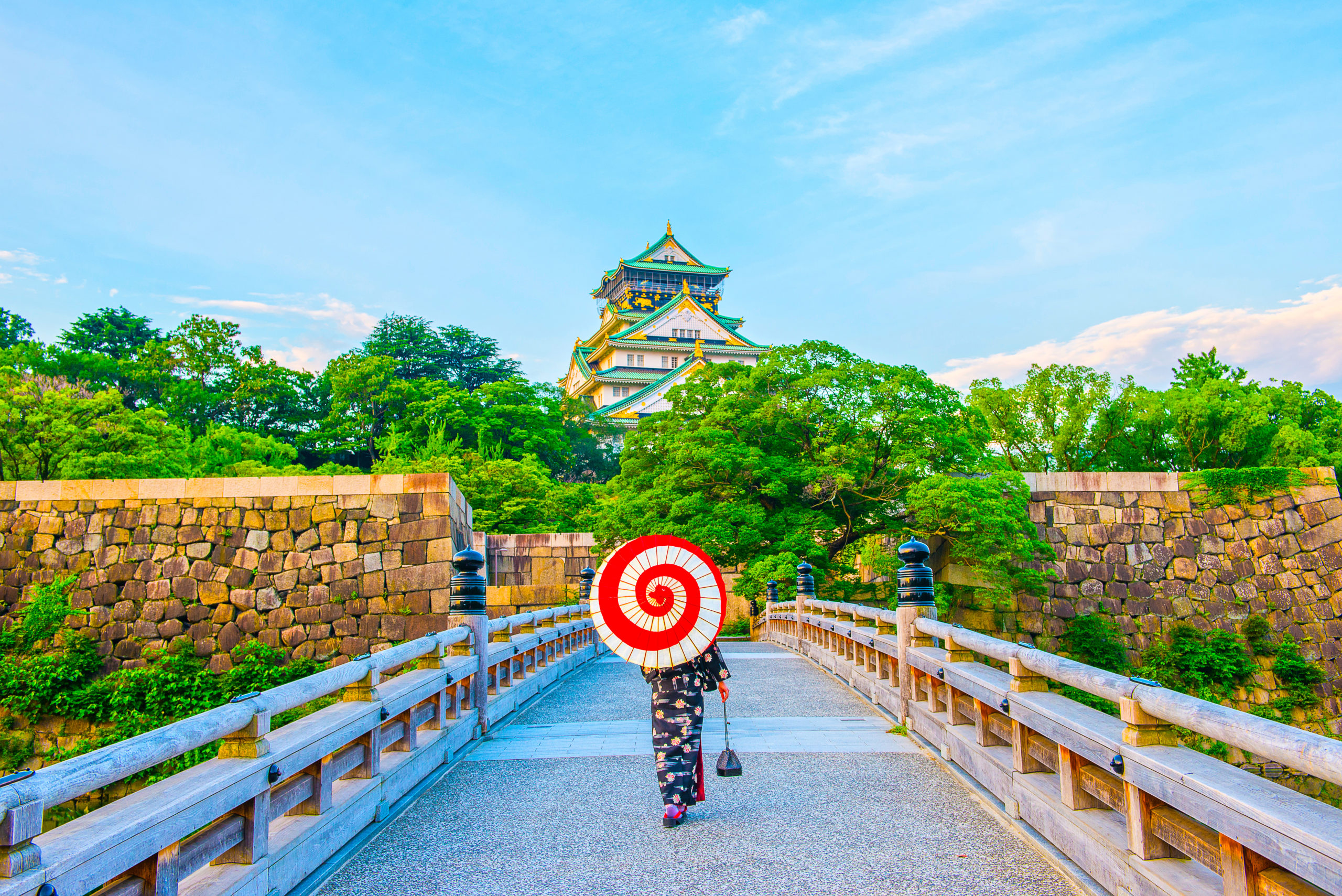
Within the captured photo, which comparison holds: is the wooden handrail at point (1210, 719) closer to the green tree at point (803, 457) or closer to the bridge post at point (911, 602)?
the bridge post at point (911, 602)

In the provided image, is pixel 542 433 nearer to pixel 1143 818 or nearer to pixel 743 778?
pixel 743 778

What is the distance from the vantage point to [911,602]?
266 inches

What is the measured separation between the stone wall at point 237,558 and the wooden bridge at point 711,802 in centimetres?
763

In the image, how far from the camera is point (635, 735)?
22.7ft

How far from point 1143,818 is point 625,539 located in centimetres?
1782

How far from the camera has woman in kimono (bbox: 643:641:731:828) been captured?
14.6 ft

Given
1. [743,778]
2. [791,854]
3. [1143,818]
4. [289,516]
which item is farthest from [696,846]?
[289,516]

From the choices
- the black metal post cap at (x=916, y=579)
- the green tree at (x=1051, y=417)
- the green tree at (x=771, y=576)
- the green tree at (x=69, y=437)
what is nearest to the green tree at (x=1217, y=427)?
the green tree at (x=1051, y=417)

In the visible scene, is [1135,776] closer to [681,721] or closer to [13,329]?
[681,721]

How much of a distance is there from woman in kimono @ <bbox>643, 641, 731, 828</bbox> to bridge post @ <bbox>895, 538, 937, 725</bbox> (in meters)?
2.63

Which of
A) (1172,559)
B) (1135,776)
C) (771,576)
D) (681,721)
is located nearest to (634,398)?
(771,576)

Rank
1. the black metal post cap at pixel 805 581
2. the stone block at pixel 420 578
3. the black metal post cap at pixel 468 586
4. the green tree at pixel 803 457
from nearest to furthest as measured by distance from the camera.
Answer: the black metal post cap at pixel 468 586 → the stone block at pixel 420 578 → the black metal post cap at pixel 805 581 → the green tree at pixel 803 457

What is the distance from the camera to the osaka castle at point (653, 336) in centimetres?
4934

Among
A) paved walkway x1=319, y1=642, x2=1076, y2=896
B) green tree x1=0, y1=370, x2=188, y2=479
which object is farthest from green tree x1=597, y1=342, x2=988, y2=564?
paved walkway x1=319, y1=642, x2=1076, y2=896
